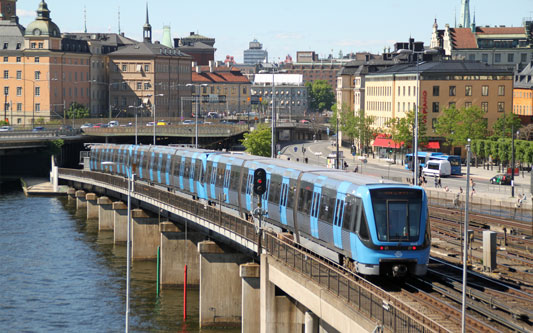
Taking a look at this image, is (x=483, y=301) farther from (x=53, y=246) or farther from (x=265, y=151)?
(x=265, y=151)

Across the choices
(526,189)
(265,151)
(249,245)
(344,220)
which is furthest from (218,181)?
(265,151)

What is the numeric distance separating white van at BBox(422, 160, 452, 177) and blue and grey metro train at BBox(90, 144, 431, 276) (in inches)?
2128

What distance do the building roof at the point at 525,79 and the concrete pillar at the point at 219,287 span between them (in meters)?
133

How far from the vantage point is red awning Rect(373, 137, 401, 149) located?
145m

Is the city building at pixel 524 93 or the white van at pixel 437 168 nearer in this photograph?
the white van at pixel 437 168

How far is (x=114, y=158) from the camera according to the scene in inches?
3794

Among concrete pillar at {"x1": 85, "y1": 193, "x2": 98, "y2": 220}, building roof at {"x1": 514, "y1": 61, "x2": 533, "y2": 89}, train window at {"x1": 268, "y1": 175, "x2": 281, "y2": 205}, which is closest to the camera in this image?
train window at {"x1": 268, "y1": 175, "x2": 281, "y2": 205}

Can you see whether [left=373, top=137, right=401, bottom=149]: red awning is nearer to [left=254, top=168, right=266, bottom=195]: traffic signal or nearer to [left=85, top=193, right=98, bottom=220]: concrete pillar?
[left=85, top=193, right=98, bottom=220]: concrete pillar

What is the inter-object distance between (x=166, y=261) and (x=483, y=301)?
111 ft

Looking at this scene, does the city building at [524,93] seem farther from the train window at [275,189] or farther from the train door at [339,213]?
the train door at [339,213]

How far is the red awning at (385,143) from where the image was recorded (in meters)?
145

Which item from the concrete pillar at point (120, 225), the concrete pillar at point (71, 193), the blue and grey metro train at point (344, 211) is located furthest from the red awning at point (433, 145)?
the blue and grey metro train at point (344, 211)

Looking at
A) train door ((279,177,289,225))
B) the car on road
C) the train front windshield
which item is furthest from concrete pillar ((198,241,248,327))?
the car on road

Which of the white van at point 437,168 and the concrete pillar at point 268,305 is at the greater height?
the white van at point 437,168
